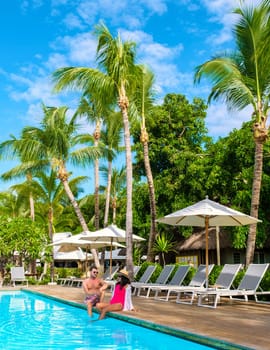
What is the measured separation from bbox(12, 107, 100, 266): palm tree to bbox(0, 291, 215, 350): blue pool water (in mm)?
10781

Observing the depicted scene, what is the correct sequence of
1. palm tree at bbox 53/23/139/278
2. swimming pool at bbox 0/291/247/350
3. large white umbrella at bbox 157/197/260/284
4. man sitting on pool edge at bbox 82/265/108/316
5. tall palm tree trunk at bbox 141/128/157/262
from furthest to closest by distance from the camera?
tall palm tree trunk at bbox 141/128/157/262 → palm tree at bbox 53/23/139/278 → large white umbrella at bbox 157/197/260/284 → man sitting on pool edge at bbox 82/265/108/316 → swimming pool at bbox 0/291/247/350

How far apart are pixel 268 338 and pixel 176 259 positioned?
2257 centimetres

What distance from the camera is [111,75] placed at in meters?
17.0

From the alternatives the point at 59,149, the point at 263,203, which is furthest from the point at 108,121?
the point at 263,203

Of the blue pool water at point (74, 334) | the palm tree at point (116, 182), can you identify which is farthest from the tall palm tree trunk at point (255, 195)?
the palm tree at point (116, 182)

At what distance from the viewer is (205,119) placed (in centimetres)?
2756

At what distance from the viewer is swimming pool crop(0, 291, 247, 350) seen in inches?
285

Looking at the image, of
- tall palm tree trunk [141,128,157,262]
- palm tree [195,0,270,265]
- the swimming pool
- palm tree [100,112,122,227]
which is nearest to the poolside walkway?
the swimming pool

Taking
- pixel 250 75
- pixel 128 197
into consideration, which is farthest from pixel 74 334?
pixel 250 75

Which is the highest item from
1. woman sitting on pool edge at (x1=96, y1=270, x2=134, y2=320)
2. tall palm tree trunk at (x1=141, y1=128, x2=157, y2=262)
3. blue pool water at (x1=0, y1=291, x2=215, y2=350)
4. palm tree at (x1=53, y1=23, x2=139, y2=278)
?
palm tree at (x1=53, y1=23, x2=139, y2=278)

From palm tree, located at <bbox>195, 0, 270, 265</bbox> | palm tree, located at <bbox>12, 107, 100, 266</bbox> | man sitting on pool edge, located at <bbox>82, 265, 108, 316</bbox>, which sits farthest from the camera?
palm tree, located at <bbox>12, 107, 100, 266</bbox>

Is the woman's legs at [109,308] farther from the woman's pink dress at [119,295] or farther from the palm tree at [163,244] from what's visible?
the palm tree at [163,244]

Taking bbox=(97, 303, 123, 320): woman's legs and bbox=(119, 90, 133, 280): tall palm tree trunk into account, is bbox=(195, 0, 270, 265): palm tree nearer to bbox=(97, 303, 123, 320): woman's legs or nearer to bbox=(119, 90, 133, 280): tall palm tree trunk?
bbox=(119, 90, 133, 280): tall palm tree trunk

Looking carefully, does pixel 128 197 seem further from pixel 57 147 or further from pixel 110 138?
pixel 110 138
